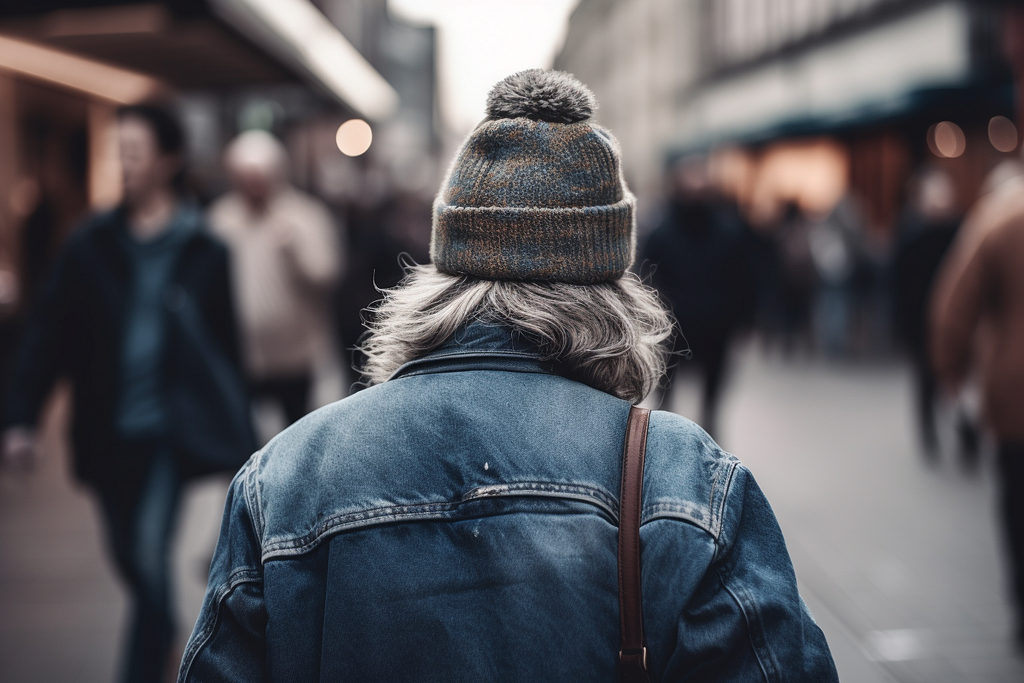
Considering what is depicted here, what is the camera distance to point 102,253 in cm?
371

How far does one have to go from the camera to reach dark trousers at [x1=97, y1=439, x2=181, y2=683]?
355 cm

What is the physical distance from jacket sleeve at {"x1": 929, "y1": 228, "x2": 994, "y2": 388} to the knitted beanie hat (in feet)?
10.7

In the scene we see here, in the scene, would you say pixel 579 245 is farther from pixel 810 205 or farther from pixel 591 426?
pixel 810 205

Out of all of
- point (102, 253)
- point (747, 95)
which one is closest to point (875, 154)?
point (747, 95)

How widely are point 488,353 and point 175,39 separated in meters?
7.58

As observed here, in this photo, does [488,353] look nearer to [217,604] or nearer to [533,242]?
[533,242]

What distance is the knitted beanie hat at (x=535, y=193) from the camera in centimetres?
156

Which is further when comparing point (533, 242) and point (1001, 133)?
point (1001, 133)

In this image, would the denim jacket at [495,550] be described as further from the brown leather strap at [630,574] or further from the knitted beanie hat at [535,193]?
the knitted beanie hat at [535,193]

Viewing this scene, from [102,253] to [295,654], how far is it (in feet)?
Answer: 8.57

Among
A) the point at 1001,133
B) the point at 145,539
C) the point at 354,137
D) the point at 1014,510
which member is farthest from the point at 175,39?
the point at 354,137

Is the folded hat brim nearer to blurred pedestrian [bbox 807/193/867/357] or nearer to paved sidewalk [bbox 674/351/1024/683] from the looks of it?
paved sidewalk [bbox 674/351/1024/683]

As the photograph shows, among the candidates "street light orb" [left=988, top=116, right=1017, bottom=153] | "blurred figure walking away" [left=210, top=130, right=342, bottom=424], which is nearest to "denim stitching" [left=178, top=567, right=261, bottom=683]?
"blurred figure walking away" [left=210, top=130, right=342, bottom=424]

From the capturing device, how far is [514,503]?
1.49m
